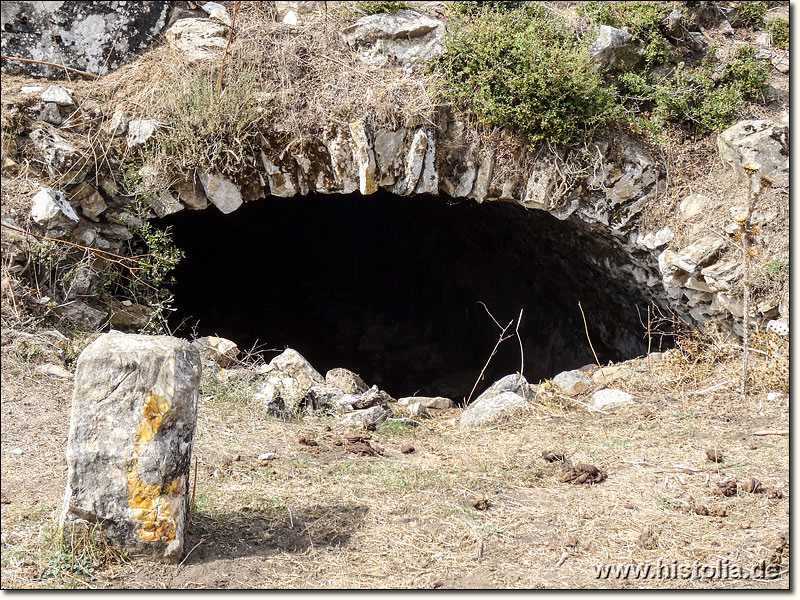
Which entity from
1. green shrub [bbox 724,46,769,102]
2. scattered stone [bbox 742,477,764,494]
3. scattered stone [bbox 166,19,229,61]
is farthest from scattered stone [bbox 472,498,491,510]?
green shrub [bbox 724,46,769,102]

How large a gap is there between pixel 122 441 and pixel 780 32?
6.90 metres

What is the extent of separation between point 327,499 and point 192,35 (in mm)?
4402

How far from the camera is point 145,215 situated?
5.91 meters

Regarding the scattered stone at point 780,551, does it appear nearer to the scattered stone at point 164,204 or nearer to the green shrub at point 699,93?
the green shrub at point 699,93

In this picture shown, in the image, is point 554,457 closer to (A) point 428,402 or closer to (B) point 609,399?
(B) point 609,399

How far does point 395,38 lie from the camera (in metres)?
6.57

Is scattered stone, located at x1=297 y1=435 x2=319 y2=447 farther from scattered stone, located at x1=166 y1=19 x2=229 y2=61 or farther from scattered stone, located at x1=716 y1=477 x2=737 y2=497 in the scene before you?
scattered stone, located at x1=166 y1=19 x2=229 y2=61

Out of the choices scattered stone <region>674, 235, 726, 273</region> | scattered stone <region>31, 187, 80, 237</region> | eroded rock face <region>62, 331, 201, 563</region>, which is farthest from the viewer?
scattered stone <region>674, 235, 726, 273</region>

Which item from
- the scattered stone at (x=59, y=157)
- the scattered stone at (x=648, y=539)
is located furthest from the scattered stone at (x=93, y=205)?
the scattered stone at (x=648, y=539)

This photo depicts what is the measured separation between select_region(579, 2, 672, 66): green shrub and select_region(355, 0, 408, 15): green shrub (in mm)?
1691

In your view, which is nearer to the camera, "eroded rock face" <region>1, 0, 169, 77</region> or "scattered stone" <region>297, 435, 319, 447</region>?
"scattered stone" <region>297, 435, 319, 447</region>

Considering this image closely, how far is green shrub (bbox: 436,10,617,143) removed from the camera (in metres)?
6.05

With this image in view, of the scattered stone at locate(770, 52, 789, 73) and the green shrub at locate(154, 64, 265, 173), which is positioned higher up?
the scattered stone at locate(770, 52, 789, 73)

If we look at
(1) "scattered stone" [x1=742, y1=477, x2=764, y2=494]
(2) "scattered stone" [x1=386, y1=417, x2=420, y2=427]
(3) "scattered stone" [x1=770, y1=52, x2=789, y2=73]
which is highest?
(3) "scattered stone" [x1=770, y1=52, x2=789, y2=73]
